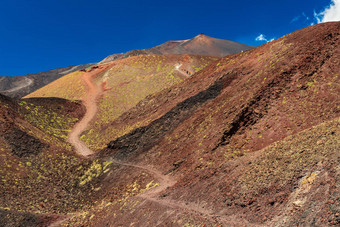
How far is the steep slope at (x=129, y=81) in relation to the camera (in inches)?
1796

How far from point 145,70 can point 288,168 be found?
4916cm

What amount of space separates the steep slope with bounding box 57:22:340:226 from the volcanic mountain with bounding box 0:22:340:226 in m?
0.08

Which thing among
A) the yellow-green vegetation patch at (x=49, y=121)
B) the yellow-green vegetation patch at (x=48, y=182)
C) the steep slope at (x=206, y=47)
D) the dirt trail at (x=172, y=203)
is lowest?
Result: the dirt trail at (x=172, y=203)

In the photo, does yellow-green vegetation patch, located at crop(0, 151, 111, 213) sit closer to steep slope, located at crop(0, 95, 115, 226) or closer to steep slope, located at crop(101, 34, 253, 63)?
steep slope, located at crop(0, 95, 115, 226)

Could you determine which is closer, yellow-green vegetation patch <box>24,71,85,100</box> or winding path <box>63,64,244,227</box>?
winding path <box>63,64,244,227</box>

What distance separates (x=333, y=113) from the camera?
14.4m

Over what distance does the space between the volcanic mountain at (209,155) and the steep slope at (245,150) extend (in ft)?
0.25

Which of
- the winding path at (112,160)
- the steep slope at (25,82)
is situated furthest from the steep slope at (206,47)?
the winding path at (112,160)

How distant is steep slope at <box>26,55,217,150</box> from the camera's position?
45.6 m

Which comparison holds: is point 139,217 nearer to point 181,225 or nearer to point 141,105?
point 181,225

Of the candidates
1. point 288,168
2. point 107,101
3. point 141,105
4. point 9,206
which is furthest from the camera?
point 107,101

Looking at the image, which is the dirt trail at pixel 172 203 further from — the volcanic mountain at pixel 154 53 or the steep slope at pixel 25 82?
the steep slope at pixel 25 82

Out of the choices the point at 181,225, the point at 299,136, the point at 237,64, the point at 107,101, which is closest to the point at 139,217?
the point at 181,225

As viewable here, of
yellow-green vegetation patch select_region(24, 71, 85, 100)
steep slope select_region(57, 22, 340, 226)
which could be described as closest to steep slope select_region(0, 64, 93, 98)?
yellow-green vegetation patch select_region(24, 71, 85, 100)
